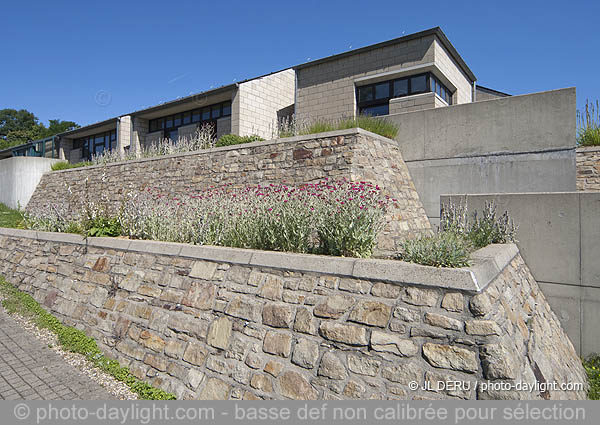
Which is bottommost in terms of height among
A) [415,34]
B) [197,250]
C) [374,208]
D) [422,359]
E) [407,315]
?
[422,359]

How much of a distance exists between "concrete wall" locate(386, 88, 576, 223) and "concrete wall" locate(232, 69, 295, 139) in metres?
7.48

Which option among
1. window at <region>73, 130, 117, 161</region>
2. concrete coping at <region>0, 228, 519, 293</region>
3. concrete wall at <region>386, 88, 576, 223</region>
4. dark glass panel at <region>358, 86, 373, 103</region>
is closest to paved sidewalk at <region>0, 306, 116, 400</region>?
concrete coping at <region>0, 228, 519, 293</region>

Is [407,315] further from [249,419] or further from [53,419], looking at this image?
[53,419]

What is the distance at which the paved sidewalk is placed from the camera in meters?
4.07

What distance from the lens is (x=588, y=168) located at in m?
7.03

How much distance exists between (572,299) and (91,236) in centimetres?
756

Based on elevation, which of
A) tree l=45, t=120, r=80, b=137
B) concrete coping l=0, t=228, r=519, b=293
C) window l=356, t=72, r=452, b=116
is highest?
tree l=45, t=120, r=80, b=137

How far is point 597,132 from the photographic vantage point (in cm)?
714

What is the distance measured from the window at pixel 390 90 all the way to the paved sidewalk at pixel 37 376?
1125 cm

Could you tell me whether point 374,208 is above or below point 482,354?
above

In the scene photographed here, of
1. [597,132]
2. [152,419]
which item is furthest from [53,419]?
[597,132]

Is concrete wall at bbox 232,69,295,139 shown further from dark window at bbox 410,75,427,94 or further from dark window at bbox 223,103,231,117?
dark window at bbox 410,75,427,94

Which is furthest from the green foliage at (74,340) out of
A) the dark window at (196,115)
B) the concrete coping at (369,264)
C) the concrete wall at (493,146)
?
the dark window at (196,115)

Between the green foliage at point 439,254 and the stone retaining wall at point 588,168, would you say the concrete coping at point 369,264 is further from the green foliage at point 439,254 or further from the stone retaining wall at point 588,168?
the stone retaining wall at point 588,168
